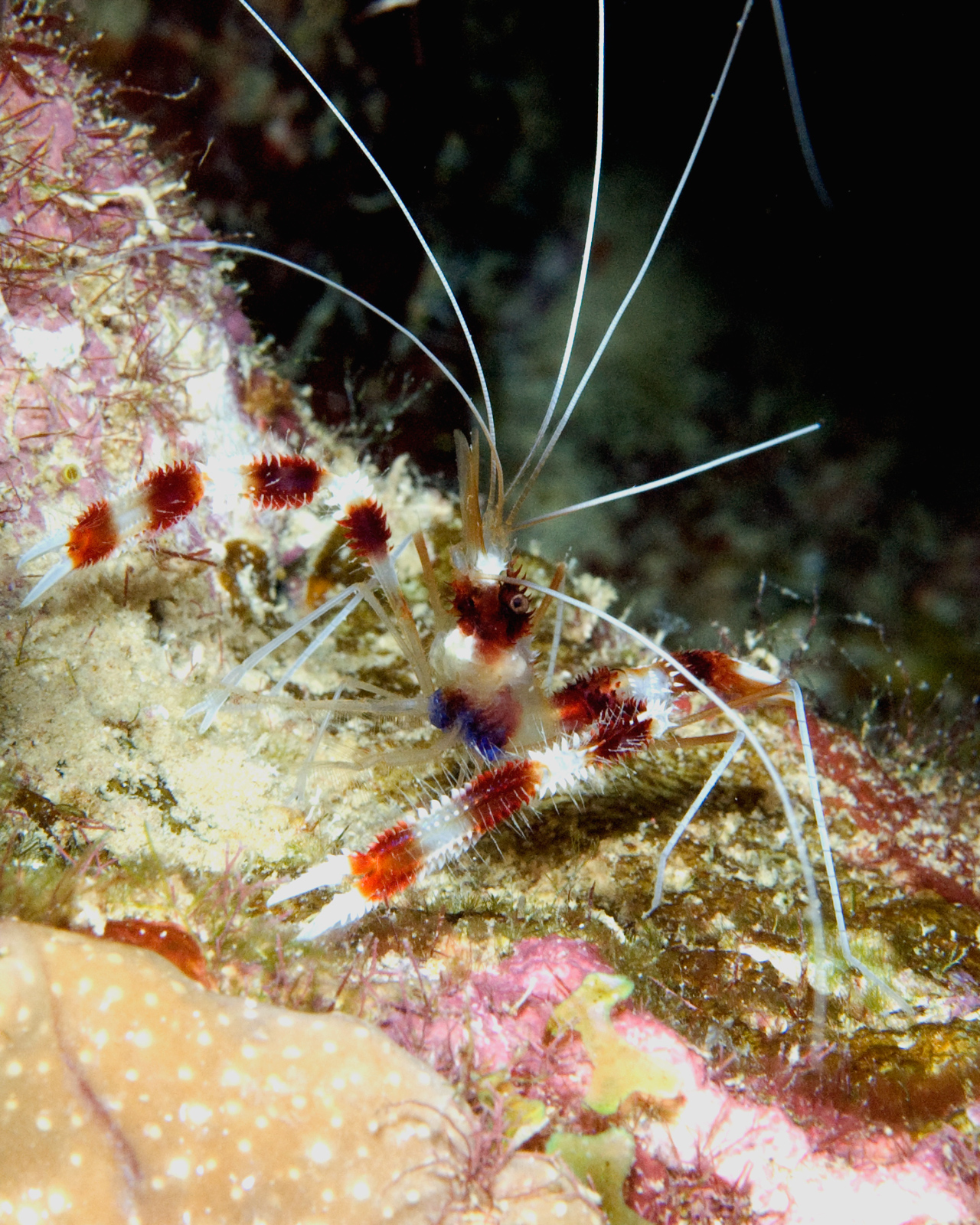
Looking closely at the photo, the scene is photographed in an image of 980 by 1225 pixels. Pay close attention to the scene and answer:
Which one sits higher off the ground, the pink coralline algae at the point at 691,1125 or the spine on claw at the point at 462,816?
the spine on claw at the point at 462,816

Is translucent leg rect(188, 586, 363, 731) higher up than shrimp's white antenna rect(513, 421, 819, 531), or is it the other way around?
shrimp's white antenna rect(513, 421, 819, 531)

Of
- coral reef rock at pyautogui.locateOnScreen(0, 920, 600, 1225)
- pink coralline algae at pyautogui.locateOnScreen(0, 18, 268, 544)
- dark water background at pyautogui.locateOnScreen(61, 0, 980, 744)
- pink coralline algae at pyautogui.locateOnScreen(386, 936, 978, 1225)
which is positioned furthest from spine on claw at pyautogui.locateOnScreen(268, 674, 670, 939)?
pink coralline algae at pyautogui.locateOnScreen(0, 18, 268, 544)

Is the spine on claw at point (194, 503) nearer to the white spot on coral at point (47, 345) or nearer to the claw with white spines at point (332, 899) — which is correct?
the white spot on coral at point (47, 345)

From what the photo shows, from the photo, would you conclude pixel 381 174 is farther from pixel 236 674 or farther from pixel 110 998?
pixel 110 998

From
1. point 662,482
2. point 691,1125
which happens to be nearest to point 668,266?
point 662,482

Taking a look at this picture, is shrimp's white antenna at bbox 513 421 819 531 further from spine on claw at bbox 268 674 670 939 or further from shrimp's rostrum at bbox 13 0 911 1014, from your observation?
spine on claw at bbox 268 674 670 939

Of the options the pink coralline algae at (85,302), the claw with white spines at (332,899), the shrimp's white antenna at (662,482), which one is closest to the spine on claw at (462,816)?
the claw with white spines at (332,899)

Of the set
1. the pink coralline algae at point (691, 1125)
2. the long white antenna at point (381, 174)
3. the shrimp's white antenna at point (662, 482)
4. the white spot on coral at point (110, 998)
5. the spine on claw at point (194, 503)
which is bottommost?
the pink coralline algae at point (691, 1125)
